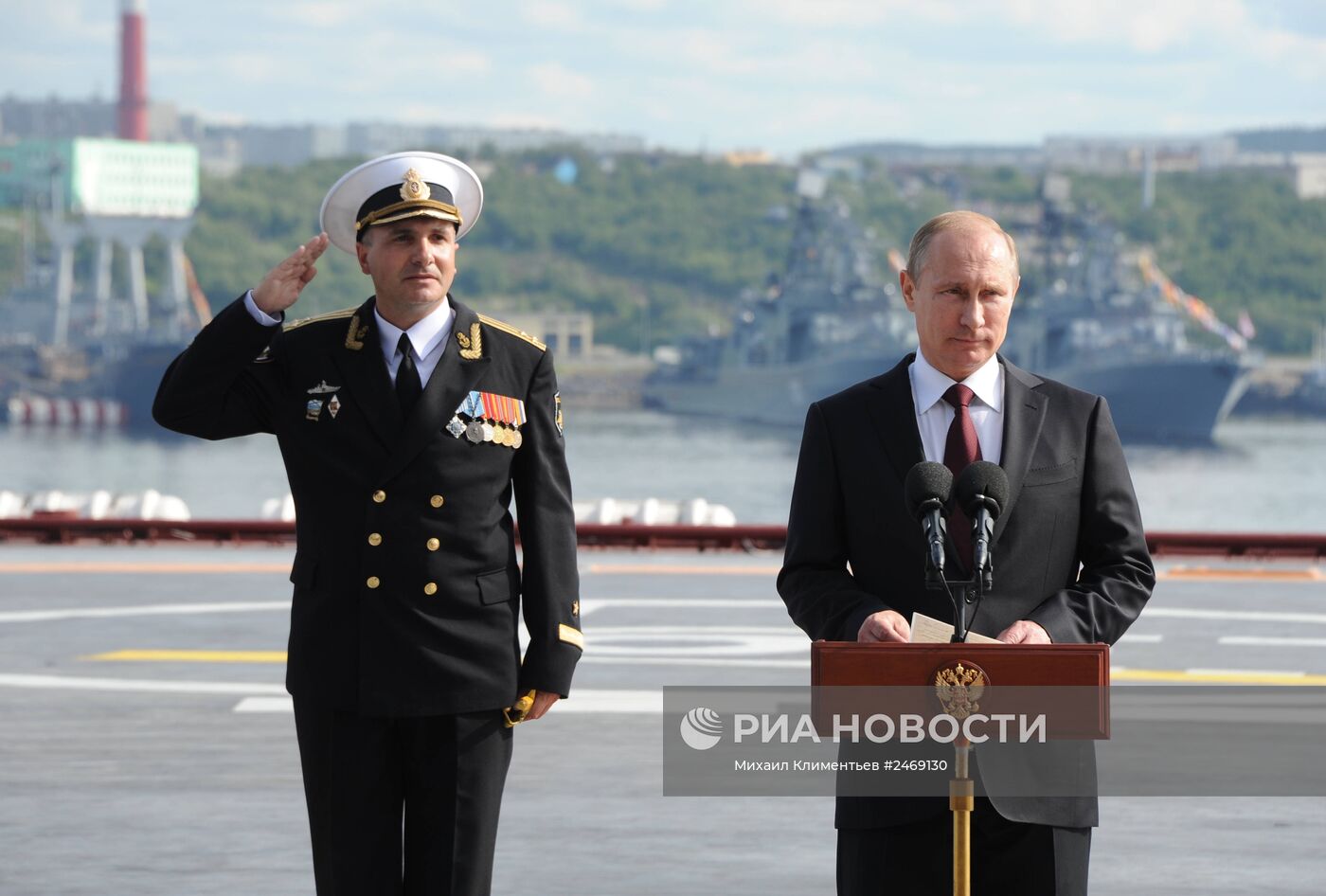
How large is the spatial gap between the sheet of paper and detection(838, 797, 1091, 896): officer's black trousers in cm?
40

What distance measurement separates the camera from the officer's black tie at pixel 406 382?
A: 4.05m

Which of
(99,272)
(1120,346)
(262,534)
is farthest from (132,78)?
(262,534)

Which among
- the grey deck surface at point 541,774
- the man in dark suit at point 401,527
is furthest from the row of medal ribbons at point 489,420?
the grey deck surface at point 541,774

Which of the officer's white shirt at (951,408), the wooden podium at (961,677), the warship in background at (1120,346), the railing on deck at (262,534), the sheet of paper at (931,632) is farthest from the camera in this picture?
the warship in background at (1120,346)

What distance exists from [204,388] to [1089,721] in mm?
1929

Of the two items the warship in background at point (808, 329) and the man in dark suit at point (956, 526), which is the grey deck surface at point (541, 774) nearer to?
the man in dark suit at point (956, 526)

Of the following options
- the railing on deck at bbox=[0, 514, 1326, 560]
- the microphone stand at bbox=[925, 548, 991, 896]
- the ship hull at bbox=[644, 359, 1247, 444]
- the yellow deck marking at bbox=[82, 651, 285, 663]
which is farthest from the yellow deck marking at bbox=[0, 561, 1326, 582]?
the ship hull at bbox=[644, 359, 1247, 444]

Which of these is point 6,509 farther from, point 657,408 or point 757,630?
point 657,408

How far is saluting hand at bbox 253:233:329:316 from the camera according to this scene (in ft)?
12.7

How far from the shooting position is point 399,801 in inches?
156

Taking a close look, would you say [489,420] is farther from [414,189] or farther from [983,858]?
[983,858]

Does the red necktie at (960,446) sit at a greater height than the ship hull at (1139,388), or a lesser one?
lesser

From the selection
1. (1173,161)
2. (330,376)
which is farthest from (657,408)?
(330,376)

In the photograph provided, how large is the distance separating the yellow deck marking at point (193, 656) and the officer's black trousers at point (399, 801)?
6.58 meters
